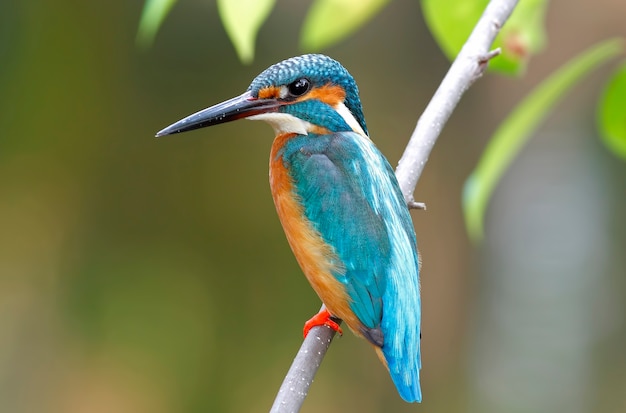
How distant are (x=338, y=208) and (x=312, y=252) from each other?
0.09 metres

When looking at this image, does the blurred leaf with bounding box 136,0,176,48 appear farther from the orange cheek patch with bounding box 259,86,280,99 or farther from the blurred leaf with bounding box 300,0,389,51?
the orange cheek patch with bounding box 259,86,280,99

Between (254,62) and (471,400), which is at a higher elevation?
(254,62)

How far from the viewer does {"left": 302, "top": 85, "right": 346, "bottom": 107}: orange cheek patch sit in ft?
5.00

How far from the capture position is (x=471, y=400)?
12.1 feet

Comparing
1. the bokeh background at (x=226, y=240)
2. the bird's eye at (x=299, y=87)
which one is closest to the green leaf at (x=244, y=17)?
the bird's eye at (x=299, y=87)

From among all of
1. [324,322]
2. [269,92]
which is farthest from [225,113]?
[324,322]

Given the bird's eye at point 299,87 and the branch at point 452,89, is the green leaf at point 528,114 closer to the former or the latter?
the branch at point 452,89

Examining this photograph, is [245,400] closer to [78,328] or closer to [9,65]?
[78,328]

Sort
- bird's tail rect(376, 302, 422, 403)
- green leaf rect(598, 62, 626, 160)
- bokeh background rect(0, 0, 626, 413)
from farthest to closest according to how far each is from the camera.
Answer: bokeh background rect(0, 0, 626, 413)
bird's tail rect(376, 302, 422, 403)
green leaf rect(598, 62, 626, 160)

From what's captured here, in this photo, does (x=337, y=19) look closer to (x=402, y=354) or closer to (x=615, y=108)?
(x=615, y=108)

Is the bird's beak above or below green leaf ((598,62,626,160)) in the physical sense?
above

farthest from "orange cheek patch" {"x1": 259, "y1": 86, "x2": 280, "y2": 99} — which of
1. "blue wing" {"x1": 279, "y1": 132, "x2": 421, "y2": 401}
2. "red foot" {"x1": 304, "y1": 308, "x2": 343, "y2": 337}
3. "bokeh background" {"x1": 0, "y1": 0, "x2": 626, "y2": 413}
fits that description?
"bokeh background" {"x1": 0, "y1": 0, "x2": 626, "y2": 413}

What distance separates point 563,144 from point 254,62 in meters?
1.38

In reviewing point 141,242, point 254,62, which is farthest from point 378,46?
point 141,242
